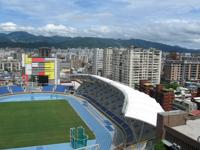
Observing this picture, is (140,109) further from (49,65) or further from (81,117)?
(49,65)

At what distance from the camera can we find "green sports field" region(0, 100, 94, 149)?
2482 cm

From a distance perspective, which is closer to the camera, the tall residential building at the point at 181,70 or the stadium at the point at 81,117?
the stadium at the point at 81,117

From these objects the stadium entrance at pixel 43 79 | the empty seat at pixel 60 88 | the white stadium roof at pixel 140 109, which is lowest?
the empty seat at pixel 60 88

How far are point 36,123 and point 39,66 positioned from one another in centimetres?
2412

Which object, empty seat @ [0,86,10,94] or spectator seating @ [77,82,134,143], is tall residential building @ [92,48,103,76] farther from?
empty seat @ [0,86,10,94]

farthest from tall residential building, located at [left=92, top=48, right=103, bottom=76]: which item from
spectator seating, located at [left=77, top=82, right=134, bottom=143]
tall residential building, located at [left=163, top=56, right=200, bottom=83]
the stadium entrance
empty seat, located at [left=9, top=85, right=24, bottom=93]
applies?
empty seat, located at [left=9, top=85, right=24, bottom=93]

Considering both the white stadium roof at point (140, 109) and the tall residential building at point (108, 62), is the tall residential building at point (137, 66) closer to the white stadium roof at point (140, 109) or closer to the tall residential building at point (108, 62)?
the tall residential building at point (108, 62)

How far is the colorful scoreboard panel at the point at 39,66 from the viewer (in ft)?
173

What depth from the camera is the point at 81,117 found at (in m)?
33.8

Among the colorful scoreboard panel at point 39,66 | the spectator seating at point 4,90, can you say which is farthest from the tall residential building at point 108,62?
the spectator seating at point 4,90

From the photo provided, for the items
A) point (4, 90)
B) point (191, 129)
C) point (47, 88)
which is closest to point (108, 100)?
point (47, 88)

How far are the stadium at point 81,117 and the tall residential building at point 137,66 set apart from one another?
1202 centimetres

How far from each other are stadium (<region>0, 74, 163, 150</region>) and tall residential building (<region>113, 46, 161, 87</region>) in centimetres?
1202

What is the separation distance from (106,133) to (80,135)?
4955 mm
